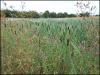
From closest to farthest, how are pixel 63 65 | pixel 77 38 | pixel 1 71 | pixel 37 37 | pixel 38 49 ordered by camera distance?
pixel 1 71 → pixel 63 65 → pixel 38 49 → pixel 37 37 → pixel 77 38

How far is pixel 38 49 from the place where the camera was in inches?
→ 223

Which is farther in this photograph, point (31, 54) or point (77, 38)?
point (77, 38)

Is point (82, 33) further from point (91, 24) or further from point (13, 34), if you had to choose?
point (13, 34)

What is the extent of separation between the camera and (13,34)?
5848 mm

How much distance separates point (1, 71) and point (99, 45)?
1805 mm

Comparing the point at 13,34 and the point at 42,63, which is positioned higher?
the point at 13,34

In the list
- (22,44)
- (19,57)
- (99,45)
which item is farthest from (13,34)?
(99,45)

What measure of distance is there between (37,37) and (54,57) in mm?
1137

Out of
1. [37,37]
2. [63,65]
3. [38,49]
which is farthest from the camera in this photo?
[37,37]

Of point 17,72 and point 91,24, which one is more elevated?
point 91,24

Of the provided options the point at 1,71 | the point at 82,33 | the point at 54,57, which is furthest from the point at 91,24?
the point at 1,71

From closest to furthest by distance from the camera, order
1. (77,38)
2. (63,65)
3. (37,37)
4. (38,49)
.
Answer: (63,65) → (38,49) → (37,37) → (77,38)

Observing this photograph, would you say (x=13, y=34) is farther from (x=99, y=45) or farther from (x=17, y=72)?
(x=99, y=45)

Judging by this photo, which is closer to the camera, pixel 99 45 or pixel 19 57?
pixel 19 57
